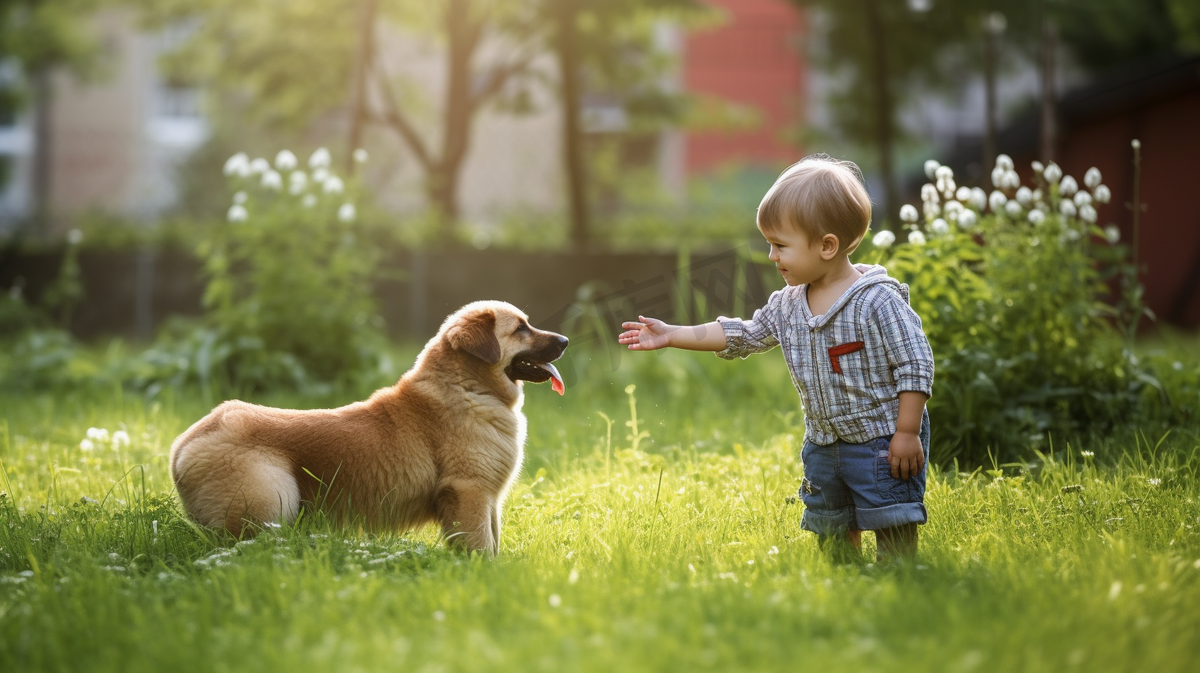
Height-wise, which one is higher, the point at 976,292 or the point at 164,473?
the point at 976,292

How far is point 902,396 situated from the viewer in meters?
3.50

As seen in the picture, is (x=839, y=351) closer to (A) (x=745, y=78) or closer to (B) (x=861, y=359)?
(B) (x=861, y=359)

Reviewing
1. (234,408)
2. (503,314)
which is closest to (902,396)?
(503,314)

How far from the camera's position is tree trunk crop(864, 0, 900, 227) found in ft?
40.4

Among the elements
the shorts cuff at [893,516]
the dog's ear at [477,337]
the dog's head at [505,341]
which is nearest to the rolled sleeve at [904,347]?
the shorts cuff at [893,516]

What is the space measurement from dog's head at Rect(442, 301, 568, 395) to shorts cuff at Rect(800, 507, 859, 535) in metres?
1.17

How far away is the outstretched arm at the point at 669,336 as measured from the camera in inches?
148

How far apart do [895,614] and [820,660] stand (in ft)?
1.46

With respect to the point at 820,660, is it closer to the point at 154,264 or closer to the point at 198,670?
the point at 198,670

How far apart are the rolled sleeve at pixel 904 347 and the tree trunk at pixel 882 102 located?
29.3 feet

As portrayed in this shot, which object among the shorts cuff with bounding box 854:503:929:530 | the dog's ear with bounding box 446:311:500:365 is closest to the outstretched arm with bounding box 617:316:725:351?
the dog's ear with bounding box 446:311:500:365

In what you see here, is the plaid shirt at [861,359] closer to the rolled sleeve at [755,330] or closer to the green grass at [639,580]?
the rolled sleeve at [755,330]

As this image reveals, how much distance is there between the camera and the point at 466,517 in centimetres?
383

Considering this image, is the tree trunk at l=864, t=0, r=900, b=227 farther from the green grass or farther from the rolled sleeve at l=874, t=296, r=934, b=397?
the rolled sleeve at l=874, t=296, r=934, b=397
